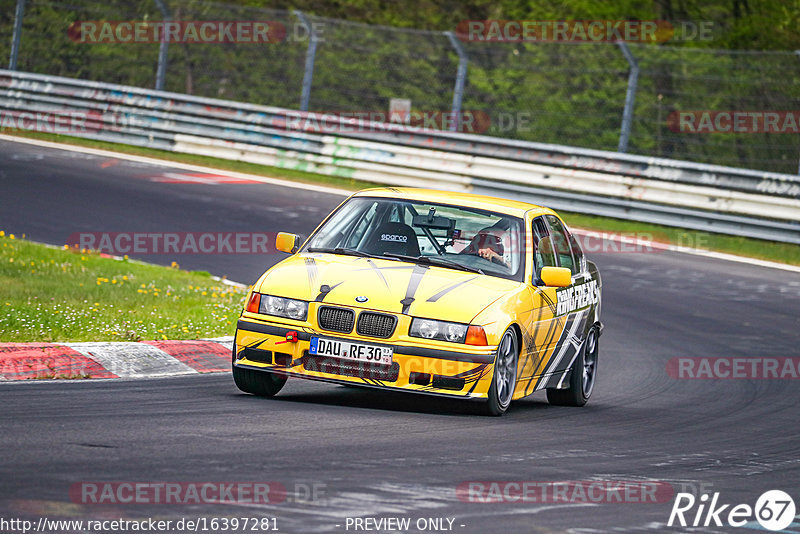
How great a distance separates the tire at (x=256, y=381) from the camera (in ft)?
29.1

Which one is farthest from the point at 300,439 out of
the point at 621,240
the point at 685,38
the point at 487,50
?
the point at 685,38

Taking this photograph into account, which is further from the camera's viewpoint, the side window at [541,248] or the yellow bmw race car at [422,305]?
the side window at [541,248]

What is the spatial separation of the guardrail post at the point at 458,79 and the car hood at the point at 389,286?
14.3 metres

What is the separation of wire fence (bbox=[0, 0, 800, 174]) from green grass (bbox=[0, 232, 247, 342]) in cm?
1009

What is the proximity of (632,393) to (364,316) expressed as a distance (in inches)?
144

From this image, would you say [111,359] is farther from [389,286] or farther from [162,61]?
[162,61]

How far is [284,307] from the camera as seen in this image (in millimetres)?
8641

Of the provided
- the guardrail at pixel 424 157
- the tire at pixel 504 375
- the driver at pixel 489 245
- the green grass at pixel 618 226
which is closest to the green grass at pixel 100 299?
the driver at pixel 489 245

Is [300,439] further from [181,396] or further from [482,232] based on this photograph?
[482,232]

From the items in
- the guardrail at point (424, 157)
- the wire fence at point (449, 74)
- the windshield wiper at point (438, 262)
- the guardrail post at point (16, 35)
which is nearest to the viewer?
the windshield wiper at point (438, 262)

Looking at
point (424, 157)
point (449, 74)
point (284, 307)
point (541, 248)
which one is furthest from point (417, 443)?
point (449, 74)

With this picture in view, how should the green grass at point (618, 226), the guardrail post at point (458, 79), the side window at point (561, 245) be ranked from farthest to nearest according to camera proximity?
the guardrail post at point (458, 79), the green grass at point (618, 226), the side window at point (561, 245)

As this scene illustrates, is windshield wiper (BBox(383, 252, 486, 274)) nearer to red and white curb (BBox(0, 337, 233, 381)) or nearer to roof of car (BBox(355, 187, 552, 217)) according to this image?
roof of car (BBox(355, 187, 552, 217))

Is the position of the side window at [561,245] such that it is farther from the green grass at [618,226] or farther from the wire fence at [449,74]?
the wire fence at [449,74]
